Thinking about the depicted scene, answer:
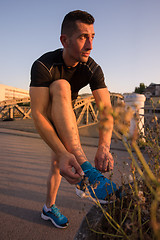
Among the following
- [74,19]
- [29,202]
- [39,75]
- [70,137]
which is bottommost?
[29,202]

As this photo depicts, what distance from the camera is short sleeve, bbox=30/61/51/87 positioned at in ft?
4.76

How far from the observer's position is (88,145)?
554 cm

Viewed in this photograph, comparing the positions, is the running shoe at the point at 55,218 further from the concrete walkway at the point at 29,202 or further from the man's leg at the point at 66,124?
the man's leg at the point at 66,124

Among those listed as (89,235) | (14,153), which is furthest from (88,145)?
(89,235)

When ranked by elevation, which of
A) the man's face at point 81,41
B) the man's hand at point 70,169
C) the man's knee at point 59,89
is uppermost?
the man's face at point 81,41

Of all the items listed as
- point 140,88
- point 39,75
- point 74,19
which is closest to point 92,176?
point 39,75

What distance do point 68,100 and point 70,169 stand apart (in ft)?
1.69

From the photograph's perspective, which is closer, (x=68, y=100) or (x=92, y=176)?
(x=92, y=176)

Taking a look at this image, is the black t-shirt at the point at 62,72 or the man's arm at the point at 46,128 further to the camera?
the black t-shirt at the point at 62,72

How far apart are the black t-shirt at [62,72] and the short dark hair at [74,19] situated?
0.26 meters

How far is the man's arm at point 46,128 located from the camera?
1101mm

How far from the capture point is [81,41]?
143cm

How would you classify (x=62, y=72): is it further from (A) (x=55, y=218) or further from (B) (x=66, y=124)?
(A) (x=55, y=218)

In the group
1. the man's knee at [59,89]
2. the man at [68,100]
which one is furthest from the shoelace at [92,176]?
the man's knee at [59,89]
